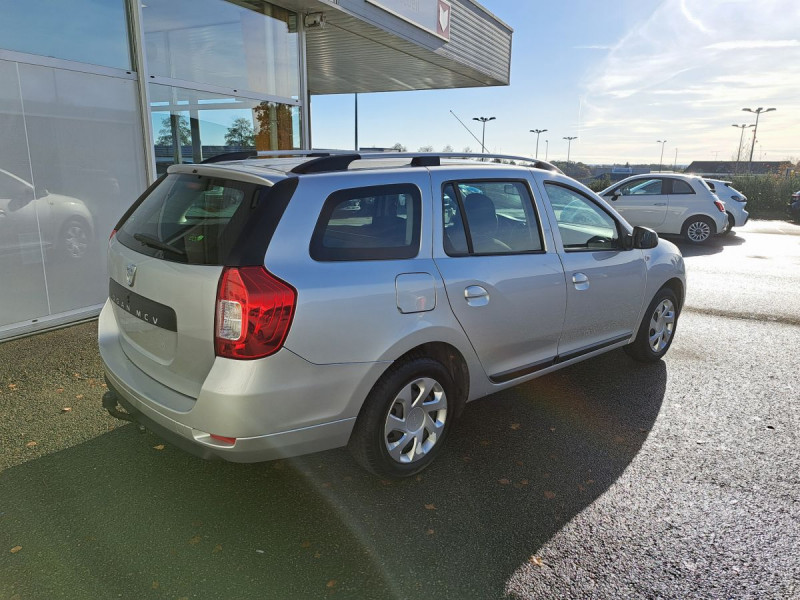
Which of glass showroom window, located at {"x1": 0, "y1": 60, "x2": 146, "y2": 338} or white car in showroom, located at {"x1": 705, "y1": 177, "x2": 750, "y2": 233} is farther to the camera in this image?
white car in showroom, located at {"x1": 705, "y1": 177, "x2": 750, "y2": 233}

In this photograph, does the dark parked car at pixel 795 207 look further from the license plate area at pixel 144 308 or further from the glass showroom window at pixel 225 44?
the license plate area at pixel 144 308

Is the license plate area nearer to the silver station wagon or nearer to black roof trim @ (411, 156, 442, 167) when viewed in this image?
the silver station wagon


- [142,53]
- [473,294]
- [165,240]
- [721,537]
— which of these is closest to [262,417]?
[165,240]

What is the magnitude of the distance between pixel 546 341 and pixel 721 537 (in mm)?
1433

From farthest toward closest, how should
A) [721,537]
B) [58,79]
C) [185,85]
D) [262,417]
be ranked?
[185,85] → [58,79] → [721,537] → [262,417]

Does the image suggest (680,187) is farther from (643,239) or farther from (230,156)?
(230,156)

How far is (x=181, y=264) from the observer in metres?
2.58

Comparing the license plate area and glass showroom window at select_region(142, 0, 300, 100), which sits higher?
glass showroom window at select_region(142, 0, 300, 100)

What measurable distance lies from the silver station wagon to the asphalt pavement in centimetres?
40

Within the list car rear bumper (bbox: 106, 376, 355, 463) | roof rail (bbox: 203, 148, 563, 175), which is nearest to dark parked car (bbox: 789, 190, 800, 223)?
roof rail (bbox: 203, 148, 563, 175)

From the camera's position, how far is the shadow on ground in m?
2.39

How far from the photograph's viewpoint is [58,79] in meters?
5.54

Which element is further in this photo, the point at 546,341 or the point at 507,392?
the point at 507,392

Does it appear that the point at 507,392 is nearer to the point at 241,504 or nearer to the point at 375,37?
the point at 241,504
